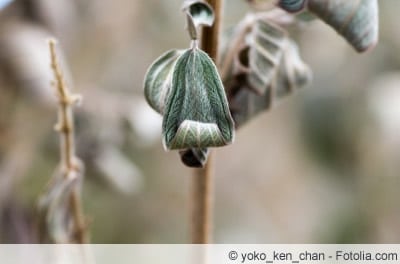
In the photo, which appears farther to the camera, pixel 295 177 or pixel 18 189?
pixel 295 177

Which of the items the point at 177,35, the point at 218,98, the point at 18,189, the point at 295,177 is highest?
the point at 218,98

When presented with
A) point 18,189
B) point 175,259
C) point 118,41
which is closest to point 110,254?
point 175,259

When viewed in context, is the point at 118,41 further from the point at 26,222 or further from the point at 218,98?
the point at 218,98

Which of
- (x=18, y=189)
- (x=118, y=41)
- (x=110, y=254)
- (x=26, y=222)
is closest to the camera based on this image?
(x=110, y=254)

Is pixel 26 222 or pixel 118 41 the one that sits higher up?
pixel 118 41

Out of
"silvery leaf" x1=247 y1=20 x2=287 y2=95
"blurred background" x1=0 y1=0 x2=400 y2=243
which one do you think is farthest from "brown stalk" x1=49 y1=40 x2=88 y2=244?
"blurred background" x1=0 y1=0 x2=400 y2=243

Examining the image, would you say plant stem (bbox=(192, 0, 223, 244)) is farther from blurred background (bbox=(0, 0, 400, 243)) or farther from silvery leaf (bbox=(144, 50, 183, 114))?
blurred background (bbox=(0, 0, 400, 243))

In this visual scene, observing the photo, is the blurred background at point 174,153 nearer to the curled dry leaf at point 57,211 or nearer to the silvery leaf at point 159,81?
the curled dry leaf at point 57,211

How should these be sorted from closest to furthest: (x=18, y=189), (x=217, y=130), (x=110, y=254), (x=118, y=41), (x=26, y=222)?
(x=217, y=130)
(x=110, y=254)
(x=26, y=222)
(x=18, y=189)
(x=118, y=41)
